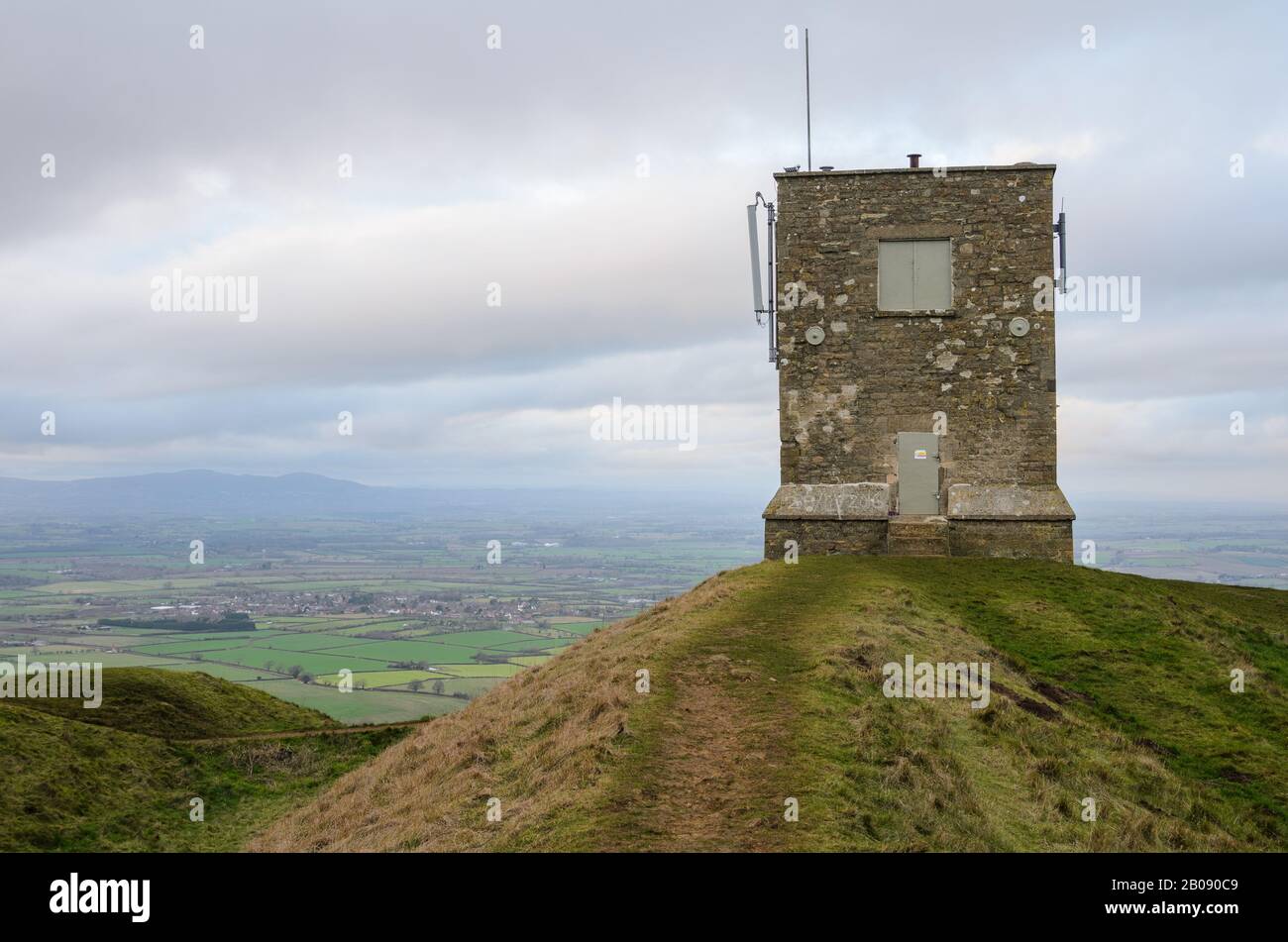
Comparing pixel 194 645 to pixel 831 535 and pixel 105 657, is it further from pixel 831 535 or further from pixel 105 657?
pixel 831 535

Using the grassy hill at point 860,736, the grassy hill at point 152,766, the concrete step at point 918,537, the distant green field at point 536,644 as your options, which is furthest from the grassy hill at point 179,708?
the distant green field at point 536,644

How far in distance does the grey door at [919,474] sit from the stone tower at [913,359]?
1.5 inches

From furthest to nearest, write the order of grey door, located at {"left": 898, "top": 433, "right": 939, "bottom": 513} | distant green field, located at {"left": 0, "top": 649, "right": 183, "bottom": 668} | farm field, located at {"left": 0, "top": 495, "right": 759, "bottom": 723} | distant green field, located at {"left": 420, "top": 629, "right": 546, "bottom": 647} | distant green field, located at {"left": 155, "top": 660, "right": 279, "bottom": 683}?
distant green field, located at {"left": 420, "top": 629, "right": 546, "bottom": 647}
distant green field, located at {"left": 0, "top": 649, "right": 183, "bottom": 668}
farm field, located at {"left": 0, "top": 495, "right": 759, "bottom": 723}
distant green field, located at {"left": 155, "top": 660, "right": 279, "bottom": 683}
grey door, located at {"left": 898, "top": 433, "right": 939, "bottom": 513}

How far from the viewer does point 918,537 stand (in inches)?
1038

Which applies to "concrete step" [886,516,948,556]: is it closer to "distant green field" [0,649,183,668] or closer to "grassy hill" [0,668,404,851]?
"grassy hill" [0,668,404,851]

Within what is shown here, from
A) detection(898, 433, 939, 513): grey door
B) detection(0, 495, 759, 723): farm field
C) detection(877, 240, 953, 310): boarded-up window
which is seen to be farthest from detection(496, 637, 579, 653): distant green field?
detection(877, 240, 953, 310): boarded-up window

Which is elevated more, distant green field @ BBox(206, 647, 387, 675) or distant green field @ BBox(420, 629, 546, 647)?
distant green field @ BBox(206, 647, 387, 675)

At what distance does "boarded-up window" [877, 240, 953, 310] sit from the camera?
91.4 ft

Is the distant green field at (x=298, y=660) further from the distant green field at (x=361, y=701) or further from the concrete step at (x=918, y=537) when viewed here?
the concrete step at (x=918, y=537)

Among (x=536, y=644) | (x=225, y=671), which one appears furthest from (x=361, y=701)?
(x=536, y=644)

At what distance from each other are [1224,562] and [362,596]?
108m

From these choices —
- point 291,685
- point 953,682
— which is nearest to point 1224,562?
point 291,685

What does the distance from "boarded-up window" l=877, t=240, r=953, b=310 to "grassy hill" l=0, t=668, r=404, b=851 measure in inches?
682
